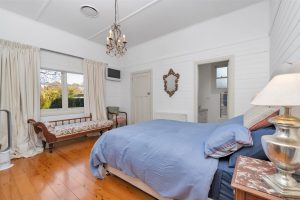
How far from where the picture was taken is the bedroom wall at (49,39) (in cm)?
298

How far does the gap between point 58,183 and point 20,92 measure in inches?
89.9

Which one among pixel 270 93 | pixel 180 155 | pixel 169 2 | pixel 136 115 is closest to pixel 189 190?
pixel 180 155

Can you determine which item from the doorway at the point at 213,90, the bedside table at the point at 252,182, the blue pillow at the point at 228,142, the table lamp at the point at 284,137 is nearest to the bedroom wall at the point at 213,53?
the doorway at the point at 213,90

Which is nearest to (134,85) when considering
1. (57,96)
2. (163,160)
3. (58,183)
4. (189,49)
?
(189,49)

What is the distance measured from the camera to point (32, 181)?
1988 millimetres

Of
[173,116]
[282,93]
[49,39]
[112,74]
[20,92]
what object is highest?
[49,39]

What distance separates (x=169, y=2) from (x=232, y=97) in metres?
2.32

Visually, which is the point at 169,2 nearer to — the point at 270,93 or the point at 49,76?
the point at 270,93

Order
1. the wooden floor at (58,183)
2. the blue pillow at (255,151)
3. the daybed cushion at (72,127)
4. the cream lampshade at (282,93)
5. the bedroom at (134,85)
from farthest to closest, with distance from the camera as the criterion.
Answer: the daybed cushion at (72,127) < the wooden floor at (58,183) < the bedroom at (134,85) < the blue pillow at (255,151) < the cream lampshade at (282,93)

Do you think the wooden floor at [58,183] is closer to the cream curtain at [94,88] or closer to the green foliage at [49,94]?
the green foliage at [49,94]

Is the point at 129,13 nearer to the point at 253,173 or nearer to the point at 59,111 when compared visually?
the point at 59,111

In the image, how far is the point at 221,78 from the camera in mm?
5090

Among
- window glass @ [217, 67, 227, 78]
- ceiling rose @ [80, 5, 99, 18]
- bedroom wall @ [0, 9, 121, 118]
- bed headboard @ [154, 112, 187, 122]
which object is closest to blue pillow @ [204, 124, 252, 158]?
bed headboard @ [154, 112, 187, 122]

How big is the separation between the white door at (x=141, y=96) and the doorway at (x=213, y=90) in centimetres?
176
